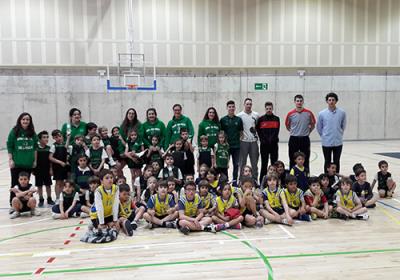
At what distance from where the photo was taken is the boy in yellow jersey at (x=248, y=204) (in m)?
5.26

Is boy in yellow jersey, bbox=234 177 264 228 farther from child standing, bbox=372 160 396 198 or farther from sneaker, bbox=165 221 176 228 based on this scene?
child standing, bbox=372 160 396 198

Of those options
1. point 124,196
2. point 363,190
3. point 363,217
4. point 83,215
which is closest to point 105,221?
point 124,196

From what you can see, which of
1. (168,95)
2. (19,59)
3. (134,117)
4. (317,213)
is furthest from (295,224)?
(19,59)

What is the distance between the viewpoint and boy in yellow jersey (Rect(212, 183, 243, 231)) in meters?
5.17

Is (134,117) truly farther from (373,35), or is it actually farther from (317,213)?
(373,35)

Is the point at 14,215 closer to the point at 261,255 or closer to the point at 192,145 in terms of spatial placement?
the point at 192,145

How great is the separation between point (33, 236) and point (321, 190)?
14.4 feet

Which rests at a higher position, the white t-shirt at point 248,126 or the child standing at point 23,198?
the white t-shirt at point 248,126

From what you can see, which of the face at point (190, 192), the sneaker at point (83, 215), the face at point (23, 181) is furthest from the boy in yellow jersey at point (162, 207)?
the face at point (23, 181)

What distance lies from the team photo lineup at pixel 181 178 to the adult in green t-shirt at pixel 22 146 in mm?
15

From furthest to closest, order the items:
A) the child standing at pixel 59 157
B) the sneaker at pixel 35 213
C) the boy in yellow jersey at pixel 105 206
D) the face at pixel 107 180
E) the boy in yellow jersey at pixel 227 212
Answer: the child standing at pixel 59 157 < the sneaker at pixel 35 213 < the boy in yellow jersey at pixel 227 212 < the face at pixel 107 180 < the boy in yellow jersey at pixel 105 206

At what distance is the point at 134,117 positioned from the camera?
700cm

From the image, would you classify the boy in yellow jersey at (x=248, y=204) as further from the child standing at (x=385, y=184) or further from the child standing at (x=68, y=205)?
the child standing at (x=385, y=184)

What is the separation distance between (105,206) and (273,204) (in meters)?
2.51
